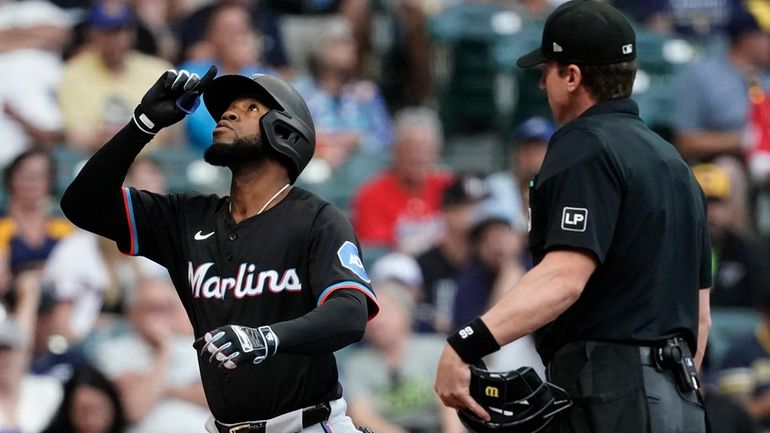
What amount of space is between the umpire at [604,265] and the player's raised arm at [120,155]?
3.61 ft

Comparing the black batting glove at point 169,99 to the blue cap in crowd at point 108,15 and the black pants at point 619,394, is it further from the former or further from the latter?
the blue cap in crowd at point 108,15

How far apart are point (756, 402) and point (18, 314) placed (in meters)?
4.10

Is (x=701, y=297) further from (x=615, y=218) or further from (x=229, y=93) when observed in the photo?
(x=229, y=93)

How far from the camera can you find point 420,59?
36.7ft

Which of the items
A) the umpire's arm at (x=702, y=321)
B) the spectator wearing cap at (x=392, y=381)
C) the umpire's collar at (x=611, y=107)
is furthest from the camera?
the spectator wearing cap at (x=392, y=381)

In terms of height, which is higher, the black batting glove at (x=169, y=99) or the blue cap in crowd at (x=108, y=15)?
the black batting glove at (x=169, y=99)

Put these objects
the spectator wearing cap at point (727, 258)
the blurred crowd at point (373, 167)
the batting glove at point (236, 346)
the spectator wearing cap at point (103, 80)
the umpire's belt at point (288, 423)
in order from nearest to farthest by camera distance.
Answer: the batting glove at point (236, 346)
the umpire's belt at point (288, 423)
the blurred crowd at point (373, 167)
the spectator wearing cap at point (727, 258)
the spectator wearing cap at point (103, 80)

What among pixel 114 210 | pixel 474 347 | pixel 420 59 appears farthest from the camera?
pixel 420 59

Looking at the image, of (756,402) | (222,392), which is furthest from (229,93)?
(756,402)

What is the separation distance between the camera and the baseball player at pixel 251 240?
428 centimetres

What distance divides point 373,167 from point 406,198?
0.64m

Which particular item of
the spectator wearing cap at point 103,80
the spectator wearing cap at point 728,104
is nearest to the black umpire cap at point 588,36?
the spectator wearing cap at point 103,80

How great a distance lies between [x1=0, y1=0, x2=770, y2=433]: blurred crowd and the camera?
7.30 m

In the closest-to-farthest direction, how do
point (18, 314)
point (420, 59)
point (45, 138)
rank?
point (18, 314), point (45, 138), point (420, 59)
